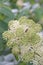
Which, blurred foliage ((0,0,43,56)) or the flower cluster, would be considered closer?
the flower cluster

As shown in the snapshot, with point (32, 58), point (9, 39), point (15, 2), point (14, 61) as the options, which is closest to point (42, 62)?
point (32, 58)

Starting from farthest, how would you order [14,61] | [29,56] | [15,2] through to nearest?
1. [15,2]
2. [14,61]
3. [29,56]

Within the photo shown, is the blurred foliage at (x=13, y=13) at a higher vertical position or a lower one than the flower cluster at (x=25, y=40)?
higher

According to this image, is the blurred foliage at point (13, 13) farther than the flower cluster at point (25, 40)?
Yes

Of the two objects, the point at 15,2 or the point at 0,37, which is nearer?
the point at 0,37

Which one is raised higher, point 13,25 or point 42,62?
point 13,25

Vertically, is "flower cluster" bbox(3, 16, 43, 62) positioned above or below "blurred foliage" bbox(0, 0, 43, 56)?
below

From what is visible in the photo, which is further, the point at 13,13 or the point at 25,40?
the point at 13,13

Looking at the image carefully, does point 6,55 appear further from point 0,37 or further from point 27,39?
point 27,39

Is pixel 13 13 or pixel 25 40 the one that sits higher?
pixel 13 13

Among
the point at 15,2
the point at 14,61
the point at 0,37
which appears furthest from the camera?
the point at 15,2

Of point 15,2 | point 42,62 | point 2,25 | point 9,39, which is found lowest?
point 42,62
